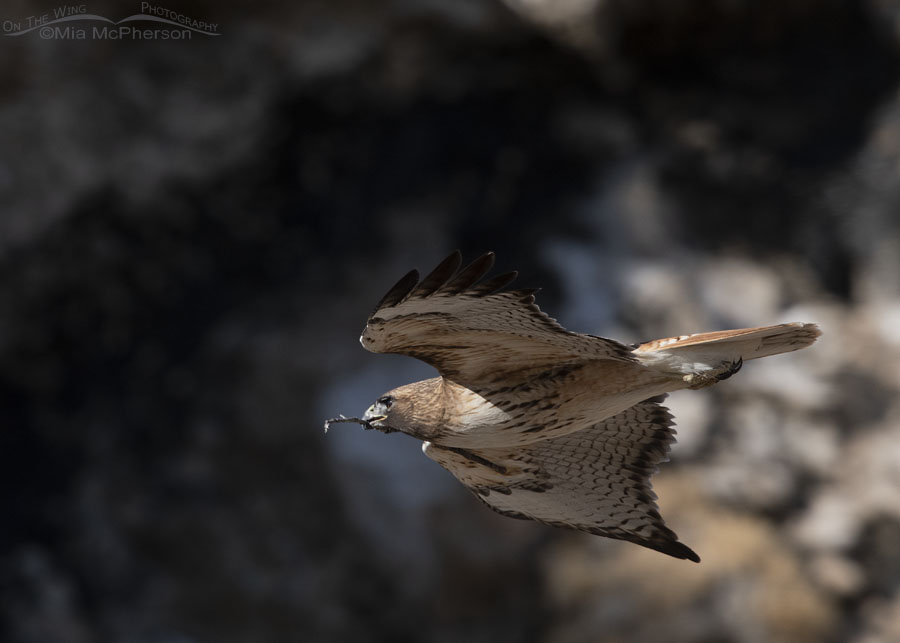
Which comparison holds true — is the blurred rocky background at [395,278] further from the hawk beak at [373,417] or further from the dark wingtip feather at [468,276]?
the dark wingtip feather at [468,276]

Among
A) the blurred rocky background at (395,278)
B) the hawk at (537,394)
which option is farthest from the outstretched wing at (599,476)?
the blurred rocky background at (395,278)

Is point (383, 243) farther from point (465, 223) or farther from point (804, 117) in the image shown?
point (804, 117)

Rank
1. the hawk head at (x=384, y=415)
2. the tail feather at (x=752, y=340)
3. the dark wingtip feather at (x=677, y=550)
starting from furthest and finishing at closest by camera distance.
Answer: the dark wingtip feather at (x=677, y=550) < the hawk head at (x=384, y=415) < the tail feather at (x=752, y=340)

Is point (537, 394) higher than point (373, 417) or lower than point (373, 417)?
higher

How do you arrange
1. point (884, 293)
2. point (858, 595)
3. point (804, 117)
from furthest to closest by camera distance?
1. point (804, 117)
2. point (884, 293)
3. point (858, 595)

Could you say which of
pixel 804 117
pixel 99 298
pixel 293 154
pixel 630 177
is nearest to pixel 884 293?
pixel 804 117

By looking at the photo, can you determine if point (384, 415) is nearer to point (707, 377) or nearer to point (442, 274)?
point (442, 274)

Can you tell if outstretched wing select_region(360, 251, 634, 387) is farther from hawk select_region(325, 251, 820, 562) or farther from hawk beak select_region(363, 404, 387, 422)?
hawk beak select_region(363, 404, 387, 422)

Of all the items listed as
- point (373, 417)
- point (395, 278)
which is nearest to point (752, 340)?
point (373, 417)
